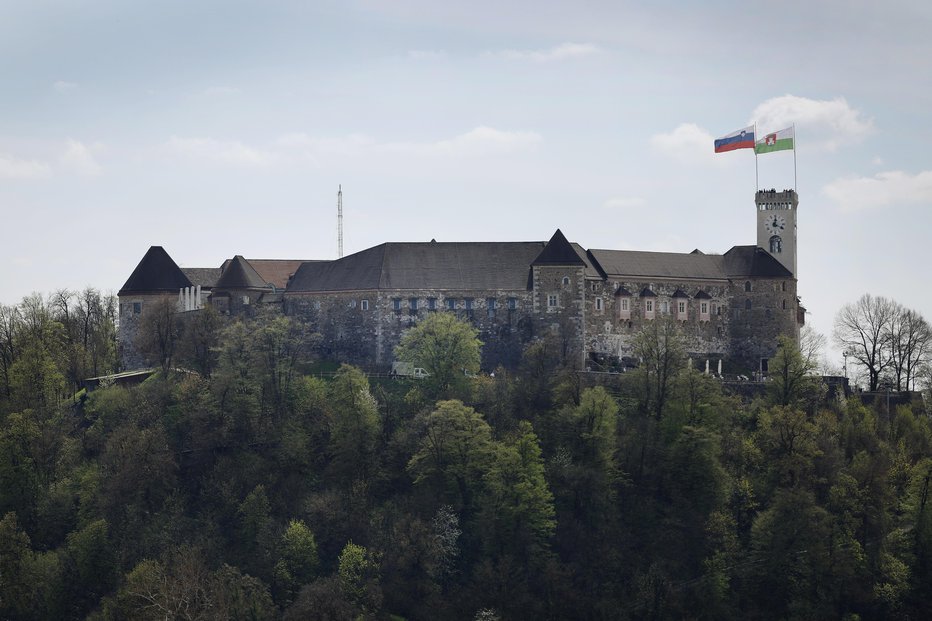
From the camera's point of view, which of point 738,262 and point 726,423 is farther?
point 738,262

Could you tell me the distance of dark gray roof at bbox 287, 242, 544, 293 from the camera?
103m

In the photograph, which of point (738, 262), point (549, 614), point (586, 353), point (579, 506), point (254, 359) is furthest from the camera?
point (738, 262)

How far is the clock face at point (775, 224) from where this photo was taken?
109188 millimetres

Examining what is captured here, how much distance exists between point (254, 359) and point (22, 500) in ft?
57.6

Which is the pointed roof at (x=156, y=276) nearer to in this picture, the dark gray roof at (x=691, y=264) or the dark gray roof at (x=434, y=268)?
the dark gray roof at (x=434, y=268)

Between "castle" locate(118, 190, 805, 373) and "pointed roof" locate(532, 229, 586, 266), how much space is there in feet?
0.32

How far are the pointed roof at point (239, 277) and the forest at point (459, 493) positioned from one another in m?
12.2

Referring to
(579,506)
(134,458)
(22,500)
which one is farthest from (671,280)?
(22,500)

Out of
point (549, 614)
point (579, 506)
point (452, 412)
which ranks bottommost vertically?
point (549, 614)

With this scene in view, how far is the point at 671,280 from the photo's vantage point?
104125 mm

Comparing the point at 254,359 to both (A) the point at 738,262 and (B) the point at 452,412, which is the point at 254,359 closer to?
(B) the point at 452,412

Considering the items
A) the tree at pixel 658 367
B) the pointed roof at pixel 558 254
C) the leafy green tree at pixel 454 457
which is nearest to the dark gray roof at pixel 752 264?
the pointed roof at pixel 558 254

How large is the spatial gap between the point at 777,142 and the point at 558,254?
70.6ft

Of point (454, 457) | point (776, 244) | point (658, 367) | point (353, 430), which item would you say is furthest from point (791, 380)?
point (353, 430)
